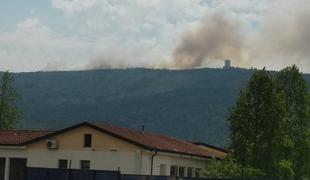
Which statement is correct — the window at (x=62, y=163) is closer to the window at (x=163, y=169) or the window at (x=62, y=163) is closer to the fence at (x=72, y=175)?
the window at (x=163, y=169)

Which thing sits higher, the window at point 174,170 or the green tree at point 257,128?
the green tree at point 257,128

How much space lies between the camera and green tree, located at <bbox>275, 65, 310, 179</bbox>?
5516 centimetres

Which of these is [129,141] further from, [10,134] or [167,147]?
[10,134]

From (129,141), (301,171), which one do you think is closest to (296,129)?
(301,171)

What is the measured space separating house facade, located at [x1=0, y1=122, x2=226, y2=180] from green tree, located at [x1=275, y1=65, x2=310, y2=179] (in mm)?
8047

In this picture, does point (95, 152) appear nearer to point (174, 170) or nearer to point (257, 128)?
point (174, 170)

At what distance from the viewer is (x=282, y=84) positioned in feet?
193

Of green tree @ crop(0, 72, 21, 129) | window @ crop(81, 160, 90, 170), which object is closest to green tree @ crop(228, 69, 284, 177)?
window @ crop(81, 160, 90, 170)

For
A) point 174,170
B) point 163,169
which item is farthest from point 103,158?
point 174,170

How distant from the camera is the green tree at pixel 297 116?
181 feet

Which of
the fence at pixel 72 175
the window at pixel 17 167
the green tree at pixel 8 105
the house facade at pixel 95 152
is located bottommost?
Result: the fence at pixel 72 175

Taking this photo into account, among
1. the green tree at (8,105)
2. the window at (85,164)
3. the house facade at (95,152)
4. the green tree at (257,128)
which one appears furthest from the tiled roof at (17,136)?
the green tree at (8,105)

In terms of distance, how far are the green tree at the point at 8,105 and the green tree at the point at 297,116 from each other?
48404 mm

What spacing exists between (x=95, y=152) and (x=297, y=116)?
15.5 m
